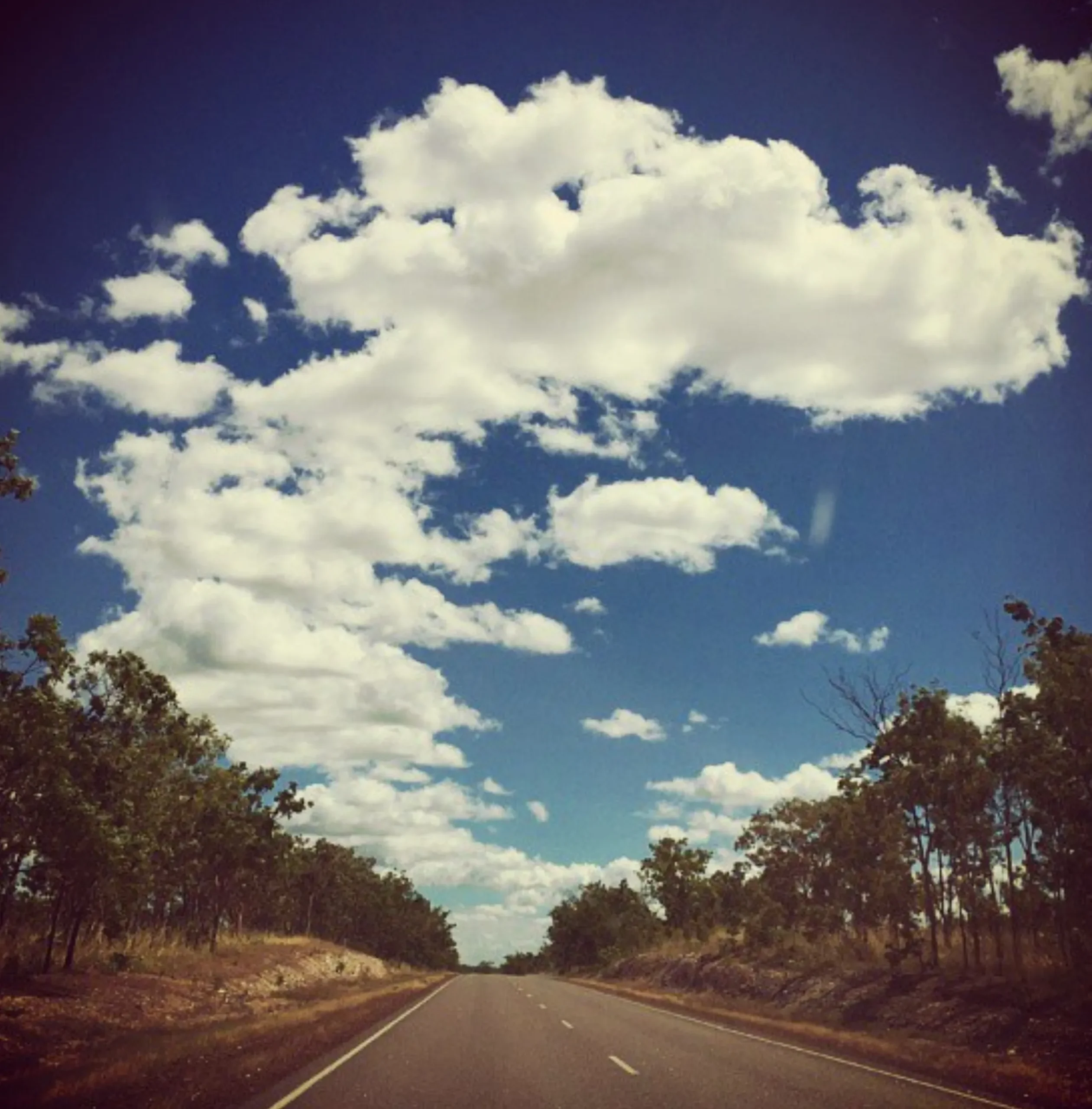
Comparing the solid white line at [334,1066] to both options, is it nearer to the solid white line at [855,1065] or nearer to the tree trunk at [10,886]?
the solid white line at [855,1065]

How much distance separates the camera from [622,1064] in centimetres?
1303

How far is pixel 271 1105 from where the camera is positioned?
30.7 feet

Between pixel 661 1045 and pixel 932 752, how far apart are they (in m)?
14.1

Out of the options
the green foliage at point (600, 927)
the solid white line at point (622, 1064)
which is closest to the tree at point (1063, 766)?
the solid white line at point (622, 1064)

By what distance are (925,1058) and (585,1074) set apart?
6.88 metres

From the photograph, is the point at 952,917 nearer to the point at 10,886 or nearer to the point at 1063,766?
the point at 1063,766

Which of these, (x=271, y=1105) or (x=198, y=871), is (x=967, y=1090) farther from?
(x=198, y=871)

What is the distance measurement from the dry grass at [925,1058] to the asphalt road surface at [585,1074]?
83 cm

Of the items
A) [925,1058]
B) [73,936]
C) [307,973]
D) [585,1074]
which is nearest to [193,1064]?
[585,1074]

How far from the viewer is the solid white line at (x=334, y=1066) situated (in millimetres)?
9711

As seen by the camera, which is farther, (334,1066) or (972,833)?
(972,833)

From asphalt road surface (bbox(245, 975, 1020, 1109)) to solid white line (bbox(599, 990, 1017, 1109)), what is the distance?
0.05 m

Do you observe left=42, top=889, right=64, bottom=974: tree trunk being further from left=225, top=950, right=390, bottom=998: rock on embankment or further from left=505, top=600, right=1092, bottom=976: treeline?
left=505, top=600, right=1092, bottom=976: treeline

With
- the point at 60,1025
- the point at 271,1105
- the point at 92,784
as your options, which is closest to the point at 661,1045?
the point at 271,1105
